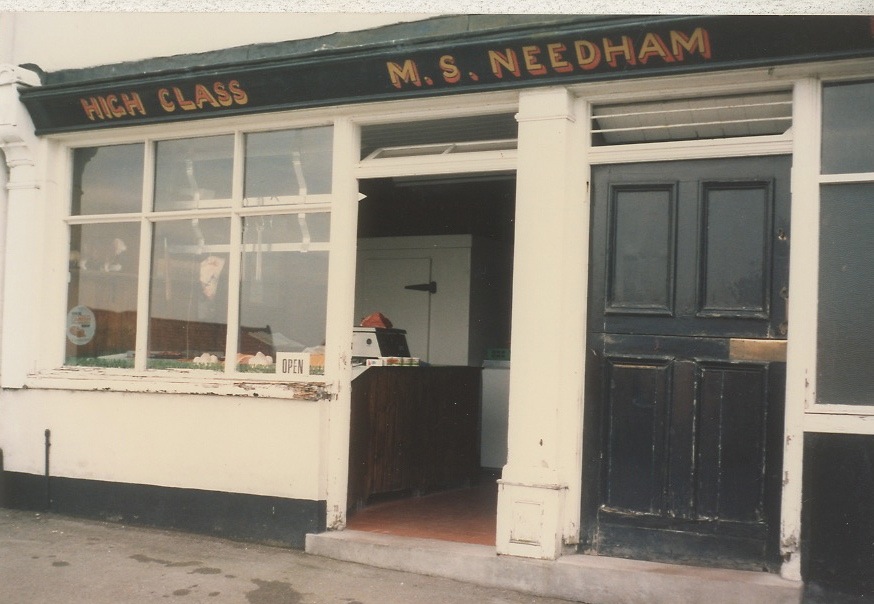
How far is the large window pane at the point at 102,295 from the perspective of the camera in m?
8.00

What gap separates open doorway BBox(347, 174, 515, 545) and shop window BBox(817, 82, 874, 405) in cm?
257

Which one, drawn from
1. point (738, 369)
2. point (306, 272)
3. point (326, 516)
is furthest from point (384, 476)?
point (738, 369)

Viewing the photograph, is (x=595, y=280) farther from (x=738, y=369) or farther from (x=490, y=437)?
(x=490, y=437)

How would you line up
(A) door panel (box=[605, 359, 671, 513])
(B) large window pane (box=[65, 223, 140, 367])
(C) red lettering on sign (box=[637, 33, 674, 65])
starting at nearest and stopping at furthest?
(C) red lettering on sign (box=[637, 33, 674, 65]) < (A) door panel (box=[605, 359, 671, 513]) < (B) large window pane (box=[65, 223, 140, 367])

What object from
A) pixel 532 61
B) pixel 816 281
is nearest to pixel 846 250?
pixel 816 281

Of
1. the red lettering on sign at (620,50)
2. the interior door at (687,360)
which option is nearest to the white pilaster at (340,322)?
the interior door at (687,360)

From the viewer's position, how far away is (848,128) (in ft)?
Result: 17.8

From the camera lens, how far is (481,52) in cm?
616

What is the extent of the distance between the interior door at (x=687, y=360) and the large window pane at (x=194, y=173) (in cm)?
305

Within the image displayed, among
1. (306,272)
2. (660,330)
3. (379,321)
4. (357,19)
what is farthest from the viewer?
(379,321)

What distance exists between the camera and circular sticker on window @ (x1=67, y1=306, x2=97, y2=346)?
26.9 feet

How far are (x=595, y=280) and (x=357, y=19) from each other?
2.47 meters

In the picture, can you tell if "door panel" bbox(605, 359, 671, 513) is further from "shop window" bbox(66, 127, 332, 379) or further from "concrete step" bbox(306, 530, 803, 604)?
"shop window" bbox(66, 127, 332, 379)

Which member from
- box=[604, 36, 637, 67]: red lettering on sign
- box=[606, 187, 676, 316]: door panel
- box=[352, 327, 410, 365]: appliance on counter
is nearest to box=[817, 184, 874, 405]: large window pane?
box=[606, 187, 676, 316]: door panel
